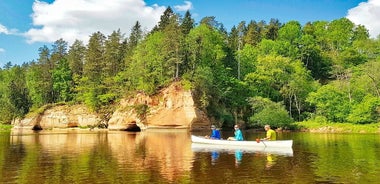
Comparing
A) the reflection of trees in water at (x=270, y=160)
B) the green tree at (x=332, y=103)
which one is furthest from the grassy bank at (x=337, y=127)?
the reflection of trees in water at (x=270, y=160)

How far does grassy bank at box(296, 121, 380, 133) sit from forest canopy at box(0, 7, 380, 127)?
210cm

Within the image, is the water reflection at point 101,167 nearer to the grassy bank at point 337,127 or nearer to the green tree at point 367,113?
the grassy bank at point 337,127

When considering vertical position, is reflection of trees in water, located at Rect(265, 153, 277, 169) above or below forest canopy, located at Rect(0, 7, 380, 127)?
below

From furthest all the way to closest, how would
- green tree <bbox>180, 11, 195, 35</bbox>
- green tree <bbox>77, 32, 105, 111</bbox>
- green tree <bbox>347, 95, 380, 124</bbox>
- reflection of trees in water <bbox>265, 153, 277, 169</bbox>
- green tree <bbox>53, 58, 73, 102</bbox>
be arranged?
green tree <bbox>53, 58, 73, 102</bbox> → green tree <bbox>180, 11, 195, 35</bbox> → green tree <bbox>77, 32, 105, 111</bbox> → green tree <bbox>347, 95, 380, 124</bbox> → reflection of trees in water <bbox>265, 153, 277, 169</bbox>

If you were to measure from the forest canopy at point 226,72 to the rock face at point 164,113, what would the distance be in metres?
2.06

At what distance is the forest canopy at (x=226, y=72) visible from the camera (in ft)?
229

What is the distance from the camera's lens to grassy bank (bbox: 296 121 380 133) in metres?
61.0

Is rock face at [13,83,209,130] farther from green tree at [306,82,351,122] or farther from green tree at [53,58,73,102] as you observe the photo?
green tree at [306,82,351,122]

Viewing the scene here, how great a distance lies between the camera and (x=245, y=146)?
31531 millimetres

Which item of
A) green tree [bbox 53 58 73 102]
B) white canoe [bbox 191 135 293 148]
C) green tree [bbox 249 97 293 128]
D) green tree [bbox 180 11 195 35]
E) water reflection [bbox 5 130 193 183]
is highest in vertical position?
green tree [bbox 180 11 195 35]

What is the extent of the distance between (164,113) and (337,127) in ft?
97.9

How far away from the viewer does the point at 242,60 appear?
89.5 metres

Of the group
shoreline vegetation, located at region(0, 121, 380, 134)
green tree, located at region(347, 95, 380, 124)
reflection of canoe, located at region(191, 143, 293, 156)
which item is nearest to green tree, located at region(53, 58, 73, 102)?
shoreline vegetation, located at region(0, 121, 380, 134)

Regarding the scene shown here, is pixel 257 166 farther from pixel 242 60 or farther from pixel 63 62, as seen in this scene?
pixel 63 62
